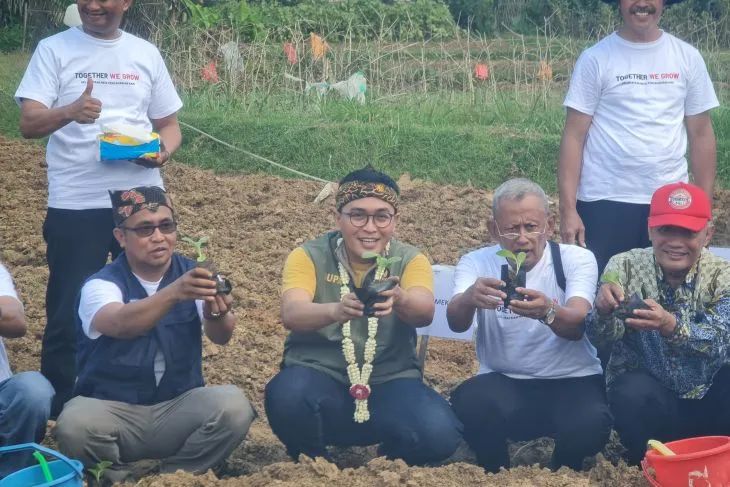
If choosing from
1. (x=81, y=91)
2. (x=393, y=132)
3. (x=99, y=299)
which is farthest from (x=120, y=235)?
(x=393, y=132)

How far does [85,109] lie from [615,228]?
2.18 meters

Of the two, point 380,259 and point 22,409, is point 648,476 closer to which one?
point 380,259

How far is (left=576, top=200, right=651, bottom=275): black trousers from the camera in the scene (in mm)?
4828

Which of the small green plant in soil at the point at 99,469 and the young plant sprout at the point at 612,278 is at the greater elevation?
the young plant sprout at the point at 612,278

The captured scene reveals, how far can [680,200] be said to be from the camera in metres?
4.18

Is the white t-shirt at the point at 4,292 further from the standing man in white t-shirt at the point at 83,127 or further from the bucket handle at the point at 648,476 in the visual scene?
the bucket handle at the point at 648,476

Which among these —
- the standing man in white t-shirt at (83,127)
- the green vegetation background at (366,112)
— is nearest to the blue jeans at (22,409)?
the standing man in white t-shirt at (83,127)

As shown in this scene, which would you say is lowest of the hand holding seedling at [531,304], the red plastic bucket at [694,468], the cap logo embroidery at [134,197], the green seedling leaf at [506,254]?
the red plastic bucket at [694,468]

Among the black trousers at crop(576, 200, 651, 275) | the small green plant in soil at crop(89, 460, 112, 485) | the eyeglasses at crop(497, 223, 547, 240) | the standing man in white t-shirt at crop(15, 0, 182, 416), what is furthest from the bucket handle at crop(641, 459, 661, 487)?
the standing man in white t-shirt at crop(15, 0, 182, 416)

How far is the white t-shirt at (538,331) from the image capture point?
4445mm

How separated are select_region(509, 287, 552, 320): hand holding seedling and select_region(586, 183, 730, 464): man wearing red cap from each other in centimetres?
20

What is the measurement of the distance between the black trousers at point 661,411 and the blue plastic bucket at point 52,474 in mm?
1992

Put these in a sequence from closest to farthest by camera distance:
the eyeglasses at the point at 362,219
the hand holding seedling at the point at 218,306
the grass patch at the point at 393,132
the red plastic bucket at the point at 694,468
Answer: the red plastic bucket at the point at 694,468
the hand holding seedling at the point at 218,306
the eyeglasses at the point at 362,219
the grass patch at the point at 393,132

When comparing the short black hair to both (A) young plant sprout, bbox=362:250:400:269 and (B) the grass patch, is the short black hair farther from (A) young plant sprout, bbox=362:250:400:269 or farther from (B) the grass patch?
(B) the grass patch
